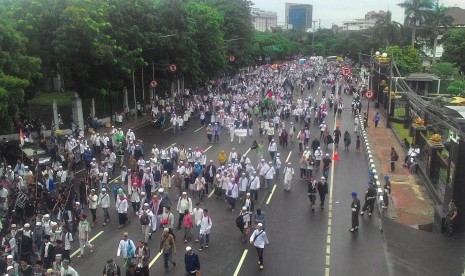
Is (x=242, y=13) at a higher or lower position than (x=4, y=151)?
higher

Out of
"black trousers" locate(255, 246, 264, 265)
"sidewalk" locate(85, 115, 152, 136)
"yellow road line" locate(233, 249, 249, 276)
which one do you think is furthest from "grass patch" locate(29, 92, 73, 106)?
"black trousers" locate(255, 246, 264, 265)

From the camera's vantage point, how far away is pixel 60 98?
3878 centimetres

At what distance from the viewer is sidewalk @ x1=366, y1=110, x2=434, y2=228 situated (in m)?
18.3

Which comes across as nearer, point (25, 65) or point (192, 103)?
point (25, 65)

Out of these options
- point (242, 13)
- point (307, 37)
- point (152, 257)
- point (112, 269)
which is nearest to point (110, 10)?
point (152, 257)

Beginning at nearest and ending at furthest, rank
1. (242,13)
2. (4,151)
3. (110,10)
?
(4,151), (110,10), (242,13)

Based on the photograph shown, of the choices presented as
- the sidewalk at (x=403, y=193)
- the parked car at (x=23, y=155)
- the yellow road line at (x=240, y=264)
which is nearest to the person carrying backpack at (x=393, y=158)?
the sidewalk at (x=403, y=193)

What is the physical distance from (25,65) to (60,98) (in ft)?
47.2

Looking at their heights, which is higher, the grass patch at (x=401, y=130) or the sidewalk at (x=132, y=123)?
the sidewalk at (x=132, y=123)

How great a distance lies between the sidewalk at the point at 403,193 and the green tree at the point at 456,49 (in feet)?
106

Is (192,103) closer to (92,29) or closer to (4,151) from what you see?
(92,29)

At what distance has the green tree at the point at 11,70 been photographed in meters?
21.7

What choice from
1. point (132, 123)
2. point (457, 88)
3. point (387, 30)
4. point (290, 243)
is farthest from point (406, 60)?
point (290, 243)

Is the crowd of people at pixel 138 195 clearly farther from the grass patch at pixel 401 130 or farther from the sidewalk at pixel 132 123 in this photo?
the sidewalk at pixel 132 123
